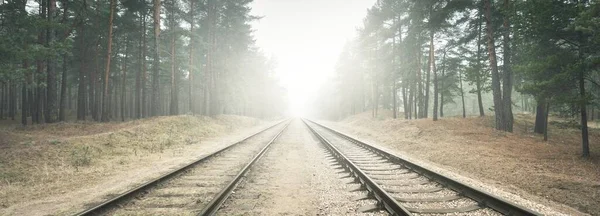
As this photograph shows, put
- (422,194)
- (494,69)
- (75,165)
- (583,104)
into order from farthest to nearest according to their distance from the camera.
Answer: (494,69)
(583,104)
(75,165)
(422,194)

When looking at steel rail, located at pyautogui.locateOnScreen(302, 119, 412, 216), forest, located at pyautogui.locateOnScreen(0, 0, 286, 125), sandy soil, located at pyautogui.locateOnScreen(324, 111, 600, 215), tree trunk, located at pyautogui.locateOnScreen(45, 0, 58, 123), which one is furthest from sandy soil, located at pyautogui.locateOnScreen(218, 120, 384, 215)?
tree trunk, located at pyautogui.locateOnScreen(45, 0, 58, 123)

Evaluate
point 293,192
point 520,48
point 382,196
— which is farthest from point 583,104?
point 293,192

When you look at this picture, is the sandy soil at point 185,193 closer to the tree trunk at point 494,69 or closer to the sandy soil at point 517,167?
the sandy soil at point 517,167

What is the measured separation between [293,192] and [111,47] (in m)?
22.4

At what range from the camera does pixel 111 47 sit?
21.5m

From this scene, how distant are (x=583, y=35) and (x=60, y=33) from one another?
30753 mm

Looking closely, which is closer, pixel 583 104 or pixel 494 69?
pixel 583 104

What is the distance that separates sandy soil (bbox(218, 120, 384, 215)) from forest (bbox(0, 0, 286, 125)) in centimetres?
1233

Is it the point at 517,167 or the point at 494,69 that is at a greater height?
the point at 494,69

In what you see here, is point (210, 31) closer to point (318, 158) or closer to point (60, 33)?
point (60, 33)

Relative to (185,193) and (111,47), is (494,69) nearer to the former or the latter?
(185,193)

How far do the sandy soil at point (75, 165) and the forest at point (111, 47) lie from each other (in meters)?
4.26

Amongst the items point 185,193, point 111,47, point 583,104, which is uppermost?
point 111,47

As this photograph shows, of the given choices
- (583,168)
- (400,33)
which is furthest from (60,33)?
(583,168)
